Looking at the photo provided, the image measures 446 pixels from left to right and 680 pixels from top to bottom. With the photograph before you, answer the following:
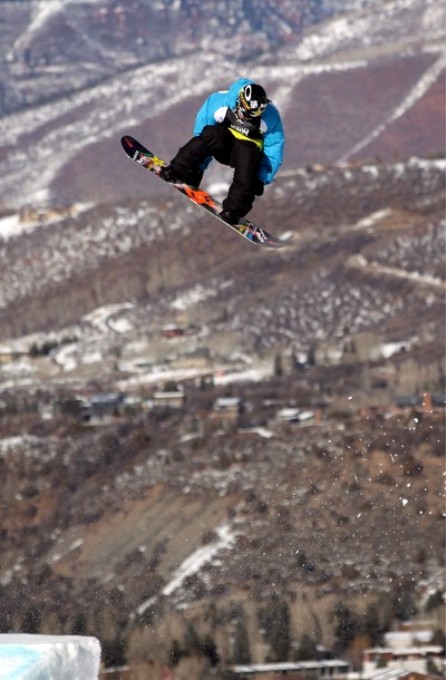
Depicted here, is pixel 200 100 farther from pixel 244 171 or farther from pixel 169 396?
pixel 244 171

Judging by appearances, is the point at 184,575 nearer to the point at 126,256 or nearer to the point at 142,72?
the point at 126,256

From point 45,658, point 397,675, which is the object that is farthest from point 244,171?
point 397,675

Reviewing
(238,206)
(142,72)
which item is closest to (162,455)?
(238,206)

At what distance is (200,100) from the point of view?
154250 millimetres

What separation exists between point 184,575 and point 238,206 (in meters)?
15.5

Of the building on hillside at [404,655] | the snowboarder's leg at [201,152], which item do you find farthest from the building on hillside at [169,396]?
the snowboarder's leg at [201,152]

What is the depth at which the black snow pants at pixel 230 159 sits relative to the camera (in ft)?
43.0

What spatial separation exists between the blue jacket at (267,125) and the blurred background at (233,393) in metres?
8.10

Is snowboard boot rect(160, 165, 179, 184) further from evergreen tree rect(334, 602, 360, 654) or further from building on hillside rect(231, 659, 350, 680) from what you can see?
evergreen tree rect(334, 602, 360, 654)

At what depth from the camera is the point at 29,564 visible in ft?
106

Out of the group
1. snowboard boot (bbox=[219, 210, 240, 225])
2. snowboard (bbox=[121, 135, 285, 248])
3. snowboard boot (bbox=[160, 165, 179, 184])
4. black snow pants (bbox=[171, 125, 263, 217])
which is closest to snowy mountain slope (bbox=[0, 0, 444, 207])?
snowboard (bbox=[121, 135, 285, 248])

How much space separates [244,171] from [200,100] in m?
143

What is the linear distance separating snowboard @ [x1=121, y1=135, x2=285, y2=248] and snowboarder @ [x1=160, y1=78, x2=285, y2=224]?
0.73 m

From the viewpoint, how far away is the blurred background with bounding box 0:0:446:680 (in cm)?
2409
